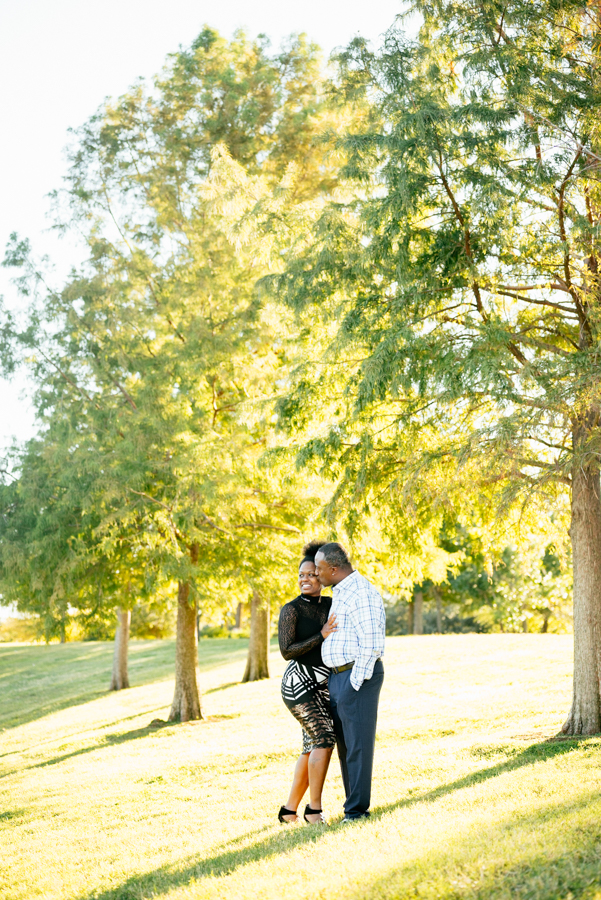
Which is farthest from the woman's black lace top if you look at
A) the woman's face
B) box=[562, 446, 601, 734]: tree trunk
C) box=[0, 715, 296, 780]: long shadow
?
box=[0, 715, 296, 780]: long shadow

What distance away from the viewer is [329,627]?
487cm

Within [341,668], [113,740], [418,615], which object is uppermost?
[341,668]

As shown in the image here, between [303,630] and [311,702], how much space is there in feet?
1.53

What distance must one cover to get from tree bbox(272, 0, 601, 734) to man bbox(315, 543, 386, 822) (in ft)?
8.68

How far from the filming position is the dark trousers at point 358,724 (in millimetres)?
4742

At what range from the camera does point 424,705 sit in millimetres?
13289

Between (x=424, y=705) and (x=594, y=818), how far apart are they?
9468 mm

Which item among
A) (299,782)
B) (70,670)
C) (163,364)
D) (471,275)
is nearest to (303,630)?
(299,782)

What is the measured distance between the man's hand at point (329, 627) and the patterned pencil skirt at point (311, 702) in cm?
32

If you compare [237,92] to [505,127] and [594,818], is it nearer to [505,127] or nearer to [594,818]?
[505,127]

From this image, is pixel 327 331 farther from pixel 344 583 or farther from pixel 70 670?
pixel 70 670

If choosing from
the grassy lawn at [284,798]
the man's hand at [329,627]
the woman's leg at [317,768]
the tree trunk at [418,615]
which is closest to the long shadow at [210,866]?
the grassy lawn at [284,798]

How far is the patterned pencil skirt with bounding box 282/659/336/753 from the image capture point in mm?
4957

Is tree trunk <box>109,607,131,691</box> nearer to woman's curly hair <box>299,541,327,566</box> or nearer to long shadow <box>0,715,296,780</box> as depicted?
long shadow <box>0,715,296,780</box>
